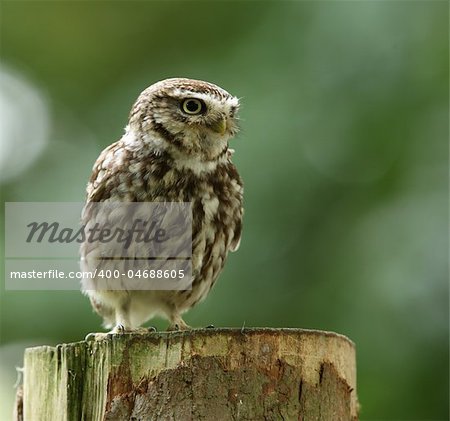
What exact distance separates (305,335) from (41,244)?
8.35 feet

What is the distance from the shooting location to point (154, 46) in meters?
6.48

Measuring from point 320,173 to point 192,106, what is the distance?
1670 millimetres

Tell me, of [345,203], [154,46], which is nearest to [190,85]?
[345,203]

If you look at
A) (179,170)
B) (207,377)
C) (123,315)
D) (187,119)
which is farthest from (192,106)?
(207,377)

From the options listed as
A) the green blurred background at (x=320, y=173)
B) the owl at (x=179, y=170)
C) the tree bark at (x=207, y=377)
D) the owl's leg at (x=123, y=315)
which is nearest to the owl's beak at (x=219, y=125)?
the owl at (x=179, y=170)

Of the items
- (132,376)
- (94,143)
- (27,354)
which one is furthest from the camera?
(94,143)

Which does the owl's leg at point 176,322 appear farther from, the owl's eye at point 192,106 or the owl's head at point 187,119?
the owl's eye at point 192,106

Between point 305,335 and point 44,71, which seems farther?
point 44,71

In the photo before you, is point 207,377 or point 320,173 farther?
point 320,173

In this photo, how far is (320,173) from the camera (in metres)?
5.56

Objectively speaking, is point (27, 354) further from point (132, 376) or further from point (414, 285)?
point (414, 285)

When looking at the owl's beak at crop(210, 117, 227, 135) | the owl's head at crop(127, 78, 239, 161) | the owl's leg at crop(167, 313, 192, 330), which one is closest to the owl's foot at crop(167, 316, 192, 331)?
the owl's leg at crop(167, 313, 192, 330)

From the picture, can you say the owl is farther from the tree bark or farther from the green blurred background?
the tree bark

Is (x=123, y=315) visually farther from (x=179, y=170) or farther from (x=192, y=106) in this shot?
(x=192, y=106)
